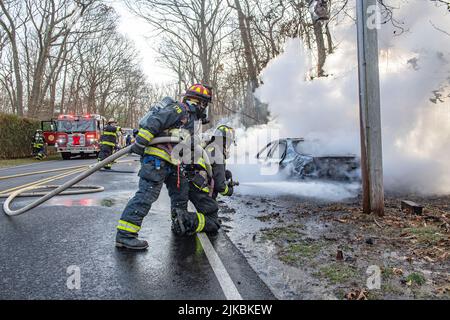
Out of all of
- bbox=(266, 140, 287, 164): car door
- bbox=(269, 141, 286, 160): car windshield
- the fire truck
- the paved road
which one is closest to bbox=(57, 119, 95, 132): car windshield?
the fire truck

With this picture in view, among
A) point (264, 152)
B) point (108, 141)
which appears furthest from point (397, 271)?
point (108, 141)

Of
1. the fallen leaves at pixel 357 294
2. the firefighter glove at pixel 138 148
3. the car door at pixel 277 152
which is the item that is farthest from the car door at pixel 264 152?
the fallen leaves at pixel 357 294

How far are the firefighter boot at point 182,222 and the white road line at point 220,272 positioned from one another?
0.66ft

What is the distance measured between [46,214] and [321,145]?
5.04m

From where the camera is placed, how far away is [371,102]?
18.4 feet

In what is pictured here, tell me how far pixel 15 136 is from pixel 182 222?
21436mm

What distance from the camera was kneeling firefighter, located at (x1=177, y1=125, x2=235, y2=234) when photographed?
187 inches

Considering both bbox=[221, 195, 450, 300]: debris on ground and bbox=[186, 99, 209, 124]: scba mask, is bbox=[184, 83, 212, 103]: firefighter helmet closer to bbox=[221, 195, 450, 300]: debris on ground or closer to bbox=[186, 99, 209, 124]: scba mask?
bbox=[186, 99, 209, 124]: scba mask

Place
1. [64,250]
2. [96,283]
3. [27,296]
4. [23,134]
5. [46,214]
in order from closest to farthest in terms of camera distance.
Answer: [27,296] < [96,283] < [64,250] < [46,214] < [23,134]

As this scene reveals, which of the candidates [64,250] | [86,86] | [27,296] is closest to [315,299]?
[27,296]

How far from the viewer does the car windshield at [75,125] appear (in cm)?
2103
